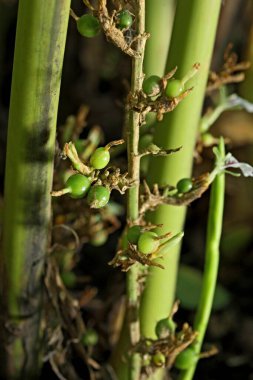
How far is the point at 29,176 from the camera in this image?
1.45ft

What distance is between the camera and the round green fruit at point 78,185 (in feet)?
1.21

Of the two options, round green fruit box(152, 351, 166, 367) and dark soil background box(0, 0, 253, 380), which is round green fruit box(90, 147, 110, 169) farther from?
dark soil background box(0, 0, 253, 380)

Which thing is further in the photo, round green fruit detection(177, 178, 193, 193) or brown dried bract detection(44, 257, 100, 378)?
brown dried bract detection(44, 257, 100, 378)

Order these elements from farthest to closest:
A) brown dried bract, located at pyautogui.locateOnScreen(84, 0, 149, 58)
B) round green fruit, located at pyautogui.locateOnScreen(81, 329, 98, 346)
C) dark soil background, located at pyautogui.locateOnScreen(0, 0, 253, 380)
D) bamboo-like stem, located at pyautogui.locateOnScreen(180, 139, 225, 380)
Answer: dark soil background, located at pyautogui.locateOnScreen(0, 0, 253, 380), round green fruit, located at pyautogui.locateOnScreen(81, 329, 98, 346), bamboo-like stem, located at pyautogui.locateOnScreen(180, 139, 225, 380), brown dried bract, located at pyautogui.locateOnScreen(84, 0, 149, 58)

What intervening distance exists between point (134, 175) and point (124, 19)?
0.10 meters

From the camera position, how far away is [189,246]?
2.87ft

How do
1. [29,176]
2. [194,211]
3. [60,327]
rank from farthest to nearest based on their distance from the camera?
[194,211], [60,327], [29,176]

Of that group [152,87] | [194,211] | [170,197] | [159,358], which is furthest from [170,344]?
[194,211]

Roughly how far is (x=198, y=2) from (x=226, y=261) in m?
0.48

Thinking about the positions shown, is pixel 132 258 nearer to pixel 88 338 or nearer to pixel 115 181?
pixel 115 181

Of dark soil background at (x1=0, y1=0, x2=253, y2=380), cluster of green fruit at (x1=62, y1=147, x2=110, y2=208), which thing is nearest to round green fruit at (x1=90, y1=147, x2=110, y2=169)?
cluster of green fruit at (x1=62, y1=147, x2=110, y2=208)

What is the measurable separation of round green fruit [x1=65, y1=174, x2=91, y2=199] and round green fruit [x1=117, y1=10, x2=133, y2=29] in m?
0.09

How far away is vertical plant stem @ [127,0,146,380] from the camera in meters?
0.35

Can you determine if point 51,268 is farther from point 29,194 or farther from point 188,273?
point 188,273
